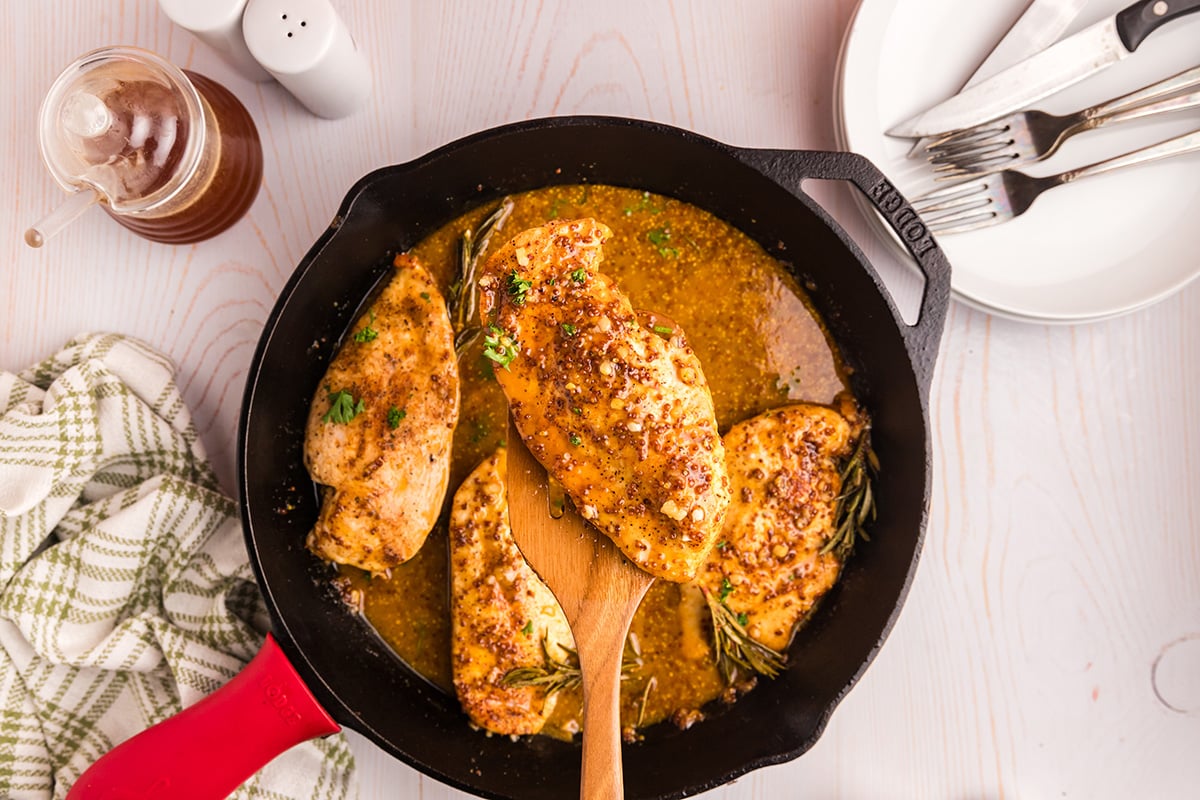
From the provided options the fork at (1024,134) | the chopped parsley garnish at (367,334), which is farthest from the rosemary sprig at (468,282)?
the fork at (1024,134)

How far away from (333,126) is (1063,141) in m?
2.00

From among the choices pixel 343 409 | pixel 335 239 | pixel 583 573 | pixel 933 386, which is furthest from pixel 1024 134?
pixel 343 409

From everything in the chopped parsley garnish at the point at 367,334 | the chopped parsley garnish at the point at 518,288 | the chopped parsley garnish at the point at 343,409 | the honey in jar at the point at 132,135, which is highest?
the honey in jar at the point at 132,135

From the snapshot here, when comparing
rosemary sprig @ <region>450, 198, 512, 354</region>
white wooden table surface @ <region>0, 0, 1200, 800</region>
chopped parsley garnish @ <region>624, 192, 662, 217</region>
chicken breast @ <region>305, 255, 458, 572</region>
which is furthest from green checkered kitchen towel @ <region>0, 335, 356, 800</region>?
chopped parsley garnish @ <region>624, 192, 662, 217</region>

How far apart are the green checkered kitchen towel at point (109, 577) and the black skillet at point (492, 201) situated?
0.75ft

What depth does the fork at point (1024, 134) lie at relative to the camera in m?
2.42

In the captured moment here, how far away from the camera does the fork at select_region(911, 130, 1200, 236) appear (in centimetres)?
241

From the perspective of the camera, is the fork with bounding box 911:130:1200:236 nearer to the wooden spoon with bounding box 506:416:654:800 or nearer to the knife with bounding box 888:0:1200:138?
the knife with bounding box 888:0:1200:138

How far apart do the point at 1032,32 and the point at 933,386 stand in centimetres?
98

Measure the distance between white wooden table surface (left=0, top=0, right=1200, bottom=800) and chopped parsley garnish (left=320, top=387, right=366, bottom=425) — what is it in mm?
400

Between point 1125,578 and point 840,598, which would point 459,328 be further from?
point 1125,578

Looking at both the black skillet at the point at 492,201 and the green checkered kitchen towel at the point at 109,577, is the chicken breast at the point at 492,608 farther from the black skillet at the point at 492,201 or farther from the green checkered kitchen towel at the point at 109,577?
the green checkered kitchen towel at the point at 109,577

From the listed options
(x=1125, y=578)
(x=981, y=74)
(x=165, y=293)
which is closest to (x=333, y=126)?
(x=165, y=293)

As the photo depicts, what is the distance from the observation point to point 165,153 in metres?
2.25
